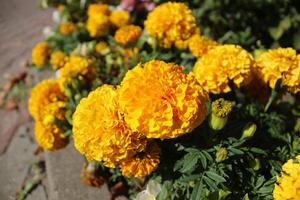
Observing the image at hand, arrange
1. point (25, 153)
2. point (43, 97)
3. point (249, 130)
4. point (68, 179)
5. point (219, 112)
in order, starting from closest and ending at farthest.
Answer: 1. point (219, 112)
2. point (249, 130)
3. point (43, 97)
4. point (68, 179)
5. point (25, 153)

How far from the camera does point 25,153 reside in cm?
345

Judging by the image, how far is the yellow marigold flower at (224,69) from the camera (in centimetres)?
217

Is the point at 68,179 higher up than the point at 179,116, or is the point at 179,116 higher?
the point at 179,116

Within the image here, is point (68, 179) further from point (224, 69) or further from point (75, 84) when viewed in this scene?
point (224, 69)

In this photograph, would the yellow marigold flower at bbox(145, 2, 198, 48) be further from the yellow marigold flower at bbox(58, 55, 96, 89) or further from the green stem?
the green stem

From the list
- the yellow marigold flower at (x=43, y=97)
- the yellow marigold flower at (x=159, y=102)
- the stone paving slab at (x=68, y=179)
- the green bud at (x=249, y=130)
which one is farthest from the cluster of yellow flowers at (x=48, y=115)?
A: the green bud at (x=249, y=130)

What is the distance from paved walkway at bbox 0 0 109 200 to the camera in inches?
107

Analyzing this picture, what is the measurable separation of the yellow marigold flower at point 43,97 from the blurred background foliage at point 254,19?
112 centimetres

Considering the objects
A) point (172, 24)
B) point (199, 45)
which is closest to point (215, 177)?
point (199, 45)

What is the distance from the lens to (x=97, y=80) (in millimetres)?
2777

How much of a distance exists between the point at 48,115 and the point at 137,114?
0.95 meters

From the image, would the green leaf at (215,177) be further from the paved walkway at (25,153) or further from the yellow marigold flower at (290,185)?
the paved walkway at (25,153)

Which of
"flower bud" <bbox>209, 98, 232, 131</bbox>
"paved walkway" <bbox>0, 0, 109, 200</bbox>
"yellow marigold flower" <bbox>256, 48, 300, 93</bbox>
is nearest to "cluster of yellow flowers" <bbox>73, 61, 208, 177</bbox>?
"flower bud" <bbox>209, 98, 232, 131</bbox>

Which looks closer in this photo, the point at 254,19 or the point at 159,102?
the point at 159,102
